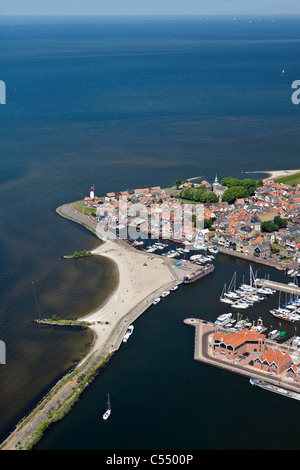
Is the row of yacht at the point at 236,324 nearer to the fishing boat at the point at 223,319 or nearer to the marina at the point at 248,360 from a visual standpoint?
the fishing boat at the point at 223,319

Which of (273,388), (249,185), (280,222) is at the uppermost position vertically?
(249,185)

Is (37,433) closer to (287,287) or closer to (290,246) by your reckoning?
(287,287)

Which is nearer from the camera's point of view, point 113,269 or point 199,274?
point 199,274

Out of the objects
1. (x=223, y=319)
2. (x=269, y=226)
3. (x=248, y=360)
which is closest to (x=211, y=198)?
(x=269, y=226)

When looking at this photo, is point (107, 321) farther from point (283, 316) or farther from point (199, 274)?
point (283, 316)

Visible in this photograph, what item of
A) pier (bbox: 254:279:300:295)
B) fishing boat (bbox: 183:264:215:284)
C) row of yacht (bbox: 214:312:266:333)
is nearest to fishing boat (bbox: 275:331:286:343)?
row of yacht (bbox: 214:312:266:333)

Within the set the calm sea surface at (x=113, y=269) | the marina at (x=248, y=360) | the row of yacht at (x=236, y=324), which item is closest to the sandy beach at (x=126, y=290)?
the calm sea surface at (x=113, y=269)
